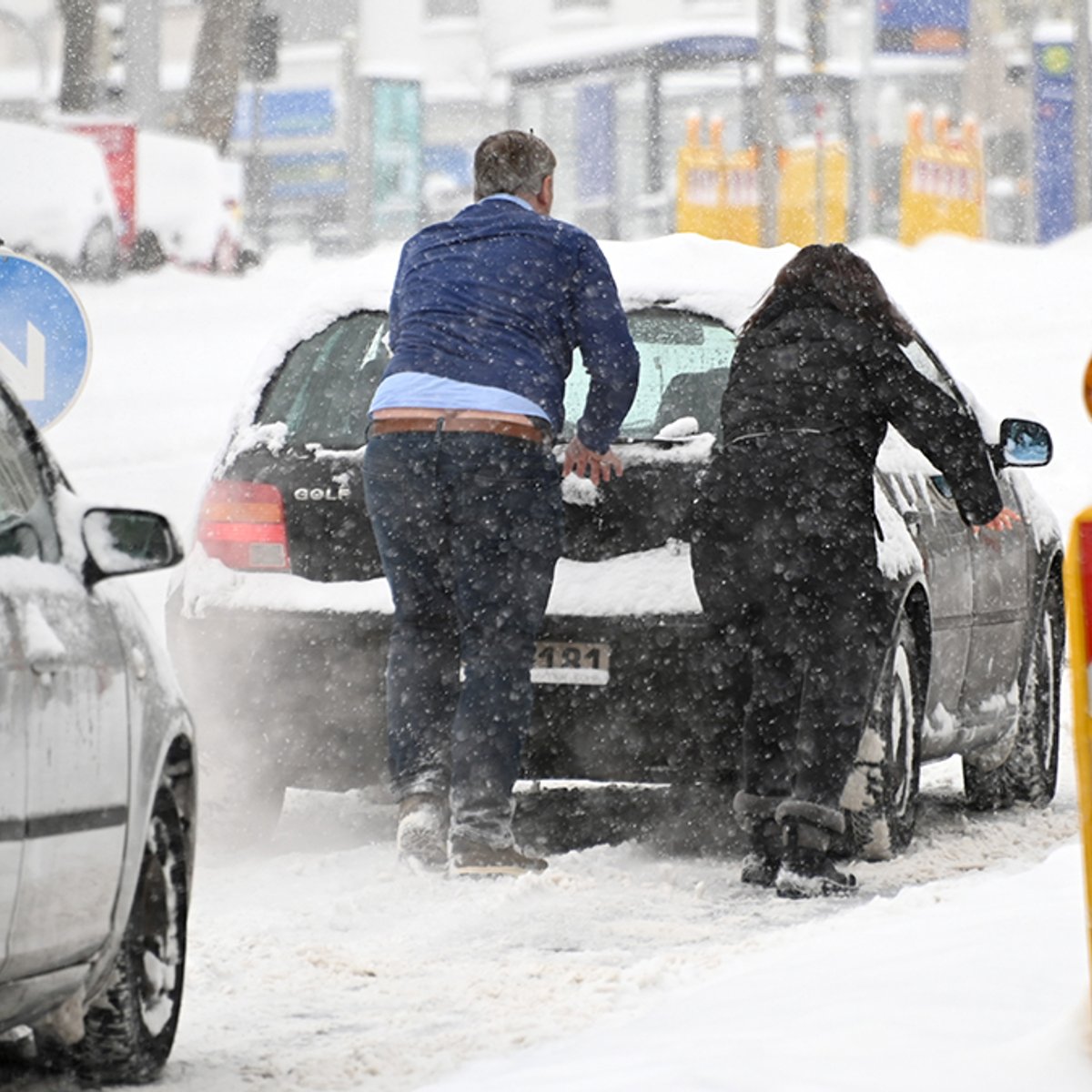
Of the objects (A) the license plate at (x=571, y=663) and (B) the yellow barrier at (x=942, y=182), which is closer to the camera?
(A) the license plate at (x=571, y=663)

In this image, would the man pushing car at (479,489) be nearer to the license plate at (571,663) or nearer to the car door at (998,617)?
the license plate at (571,663)

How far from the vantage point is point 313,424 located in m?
7.33

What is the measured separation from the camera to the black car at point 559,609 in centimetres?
695

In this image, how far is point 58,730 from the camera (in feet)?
13.9

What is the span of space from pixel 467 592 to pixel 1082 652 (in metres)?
Result: 3.51

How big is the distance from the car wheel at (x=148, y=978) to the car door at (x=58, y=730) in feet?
0.74

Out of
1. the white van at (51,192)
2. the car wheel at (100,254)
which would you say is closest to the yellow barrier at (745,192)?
the car wheel at (100,254)

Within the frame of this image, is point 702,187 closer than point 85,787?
No

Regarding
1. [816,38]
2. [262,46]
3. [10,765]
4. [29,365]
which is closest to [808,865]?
[10,765]

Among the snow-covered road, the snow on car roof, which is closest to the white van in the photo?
the snow-covered road

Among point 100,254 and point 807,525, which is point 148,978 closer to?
point 807,525

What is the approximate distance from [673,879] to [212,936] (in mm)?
1298

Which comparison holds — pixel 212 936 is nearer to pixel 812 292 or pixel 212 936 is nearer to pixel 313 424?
pixel 313 424

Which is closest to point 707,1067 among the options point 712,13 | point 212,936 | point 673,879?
point 212,936
